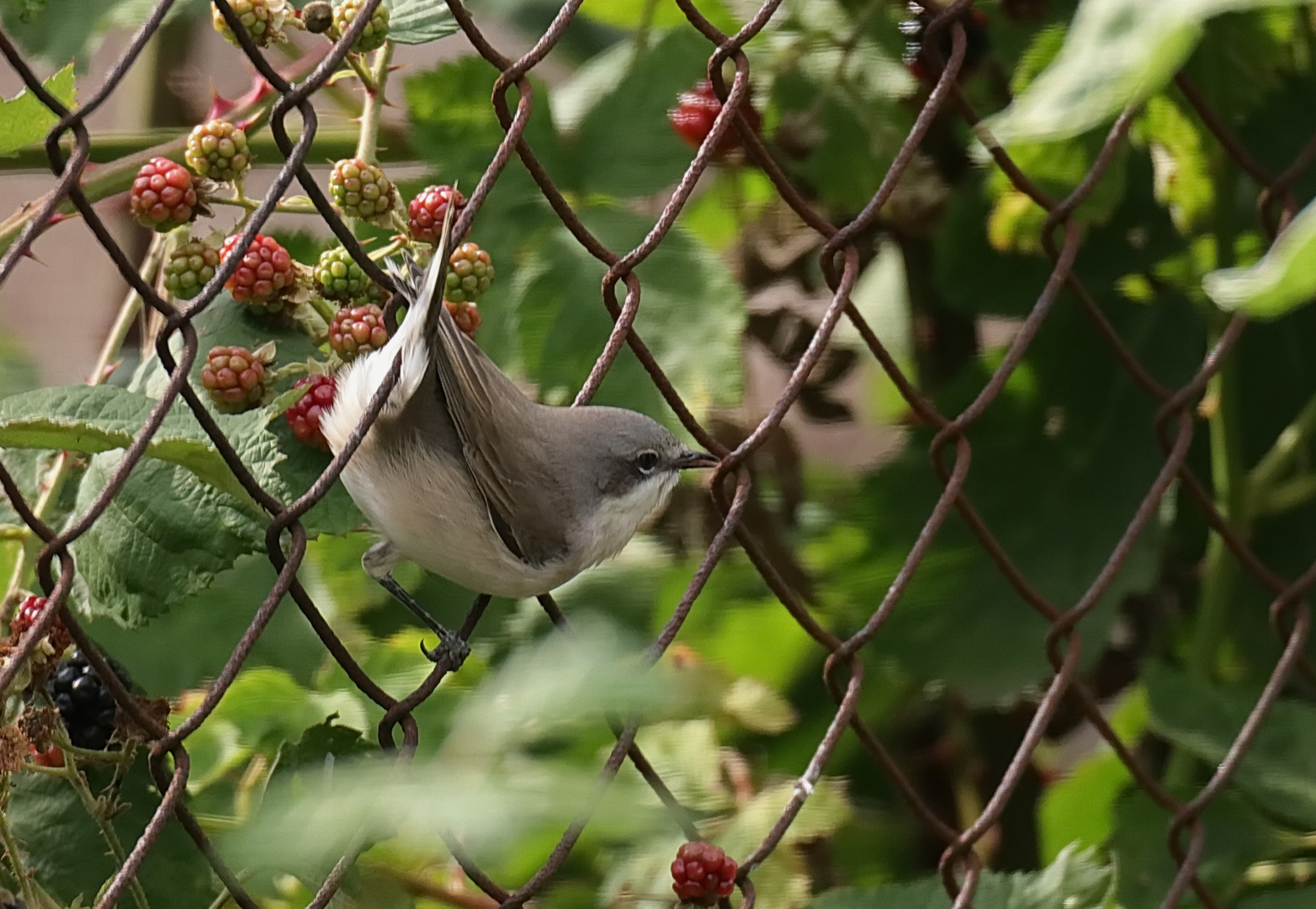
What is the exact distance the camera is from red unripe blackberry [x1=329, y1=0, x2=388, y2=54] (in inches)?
38.4

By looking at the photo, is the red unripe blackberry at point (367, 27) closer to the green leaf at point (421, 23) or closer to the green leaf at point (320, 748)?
the green leaf at point (421, 23)

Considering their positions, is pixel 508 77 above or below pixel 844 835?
above

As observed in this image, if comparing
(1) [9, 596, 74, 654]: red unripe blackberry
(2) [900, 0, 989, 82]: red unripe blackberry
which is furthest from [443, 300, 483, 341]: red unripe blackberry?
(2) [900, 0, 989, 82]: red unripe blackberry

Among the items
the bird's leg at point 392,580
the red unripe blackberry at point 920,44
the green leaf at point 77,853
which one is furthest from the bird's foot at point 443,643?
the red unripe blackberry at point 920,44

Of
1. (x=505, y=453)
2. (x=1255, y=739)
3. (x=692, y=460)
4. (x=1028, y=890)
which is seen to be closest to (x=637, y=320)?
(x=692, y=460)

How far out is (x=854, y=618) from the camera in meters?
1.79

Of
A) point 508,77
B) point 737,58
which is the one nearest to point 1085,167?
point 737,58

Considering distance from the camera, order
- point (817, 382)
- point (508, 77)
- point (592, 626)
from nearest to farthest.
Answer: point (592, 626) < point (508, 77) < point (817, 382)

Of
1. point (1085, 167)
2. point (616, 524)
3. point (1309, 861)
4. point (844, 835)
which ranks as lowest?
point (844, 835)

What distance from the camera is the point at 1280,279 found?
0.75m

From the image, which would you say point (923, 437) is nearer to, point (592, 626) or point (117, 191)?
point (117, 191)

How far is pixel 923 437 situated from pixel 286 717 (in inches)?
37.3

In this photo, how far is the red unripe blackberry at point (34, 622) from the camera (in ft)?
2.96

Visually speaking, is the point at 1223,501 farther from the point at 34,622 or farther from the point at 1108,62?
the point at 34,622
